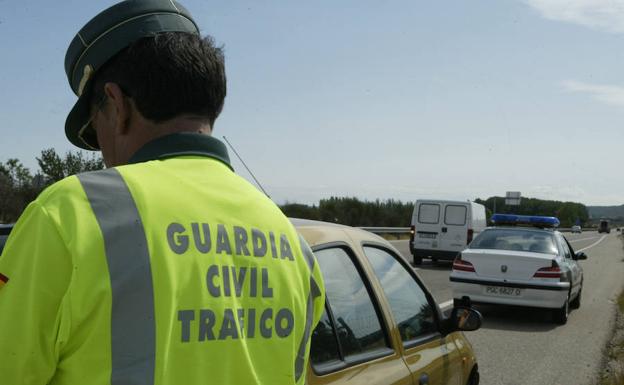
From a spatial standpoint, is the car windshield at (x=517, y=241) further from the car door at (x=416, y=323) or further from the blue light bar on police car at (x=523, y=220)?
the car door at (x=416, y=323)

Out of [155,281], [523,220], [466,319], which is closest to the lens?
[155,281]

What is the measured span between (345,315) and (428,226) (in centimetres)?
2028

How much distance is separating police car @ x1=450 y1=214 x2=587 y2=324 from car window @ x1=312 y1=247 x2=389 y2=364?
828 centimetres

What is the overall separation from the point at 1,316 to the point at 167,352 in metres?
0.29

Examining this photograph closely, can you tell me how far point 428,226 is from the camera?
22.9 meters

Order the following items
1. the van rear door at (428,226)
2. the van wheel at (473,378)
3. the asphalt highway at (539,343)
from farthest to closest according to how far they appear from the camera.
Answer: the van rear door at (428,226) → the asphalt highway at (539,343) → the van wheel at (473,378)

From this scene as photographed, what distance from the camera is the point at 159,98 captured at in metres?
1.57

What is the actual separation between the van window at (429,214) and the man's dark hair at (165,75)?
2173cm

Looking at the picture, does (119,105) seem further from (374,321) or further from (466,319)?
(466,319)

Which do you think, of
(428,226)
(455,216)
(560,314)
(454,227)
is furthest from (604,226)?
(560,314)

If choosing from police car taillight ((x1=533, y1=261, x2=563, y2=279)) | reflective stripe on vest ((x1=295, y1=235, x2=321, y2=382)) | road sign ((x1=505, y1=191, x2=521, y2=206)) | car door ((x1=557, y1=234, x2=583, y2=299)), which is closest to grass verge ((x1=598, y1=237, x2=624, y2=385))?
car door ((x1=557, y1=234, x2=583, y2=299))

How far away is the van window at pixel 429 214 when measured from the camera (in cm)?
2298

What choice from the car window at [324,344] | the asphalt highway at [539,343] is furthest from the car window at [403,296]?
the asphalt highway at [539,343]

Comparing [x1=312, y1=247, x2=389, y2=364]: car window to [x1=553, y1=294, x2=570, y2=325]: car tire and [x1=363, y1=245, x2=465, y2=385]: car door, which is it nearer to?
[x1=363, y1=245, x2=465, y2=385]: car door
